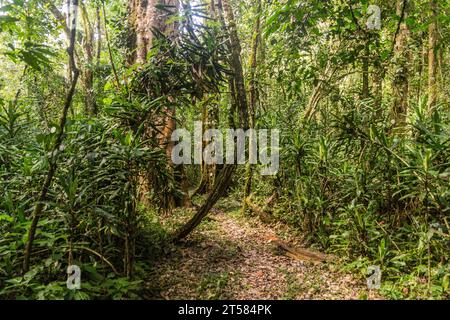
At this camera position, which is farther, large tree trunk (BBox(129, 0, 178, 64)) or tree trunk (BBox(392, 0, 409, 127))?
large tree trunk (BBox(129, 0, 178, 64))

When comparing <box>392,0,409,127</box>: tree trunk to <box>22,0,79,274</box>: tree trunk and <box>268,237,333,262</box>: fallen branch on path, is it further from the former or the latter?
<box>22,0,79,274</box>: tree trunk

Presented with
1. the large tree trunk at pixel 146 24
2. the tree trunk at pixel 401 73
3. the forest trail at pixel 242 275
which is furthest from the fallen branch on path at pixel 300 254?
the large tree trunk at pixel 146 24

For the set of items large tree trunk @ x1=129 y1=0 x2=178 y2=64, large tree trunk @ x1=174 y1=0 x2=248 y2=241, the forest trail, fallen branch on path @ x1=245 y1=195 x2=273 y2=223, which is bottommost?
the forest trail

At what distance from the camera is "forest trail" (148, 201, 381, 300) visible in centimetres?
320

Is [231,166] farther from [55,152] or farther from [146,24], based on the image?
[146,24]

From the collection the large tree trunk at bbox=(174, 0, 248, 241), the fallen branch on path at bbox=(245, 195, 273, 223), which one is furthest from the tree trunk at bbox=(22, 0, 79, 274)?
the fallen branch on path at bbox=(245, 195, 273, 223)

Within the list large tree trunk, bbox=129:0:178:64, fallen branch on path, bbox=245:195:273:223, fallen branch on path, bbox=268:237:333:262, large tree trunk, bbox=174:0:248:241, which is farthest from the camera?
fallen branch on path, bbox=245:195:273:223

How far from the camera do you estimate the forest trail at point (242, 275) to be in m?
3.20

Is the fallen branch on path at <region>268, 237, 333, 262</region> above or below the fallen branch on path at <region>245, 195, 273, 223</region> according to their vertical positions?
below

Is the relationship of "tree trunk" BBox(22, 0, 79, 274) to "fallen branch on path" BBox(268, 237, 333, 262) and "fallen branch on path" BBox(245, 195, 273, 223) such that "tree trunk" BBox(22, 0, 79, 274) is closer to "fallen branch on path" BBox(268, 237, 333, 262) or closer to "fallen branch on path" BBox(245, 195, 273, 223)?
"fallen branch on path" BBox(268, 237, 333, 262)

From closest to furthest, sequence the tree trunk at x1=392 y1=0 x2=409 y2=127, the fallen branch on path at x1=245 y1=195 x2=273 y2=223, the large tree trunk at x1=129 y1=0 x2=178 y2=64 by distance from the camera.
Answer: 1. the tree trunk at x1=392 y1=0 x2=409 y2=127
2. the large tree trunk at x1=129 y1=0 x2=178 y2=64
3. the fallen branch on path at x1=245 y1=195 x2=273 y2=223

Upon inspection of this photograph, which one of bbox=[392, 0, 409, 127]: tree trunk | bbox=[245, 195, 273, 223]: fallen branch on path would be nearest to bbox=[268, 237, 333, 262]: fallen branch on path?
bbox=[245, 195, 273, 223]: fallen branch on path
